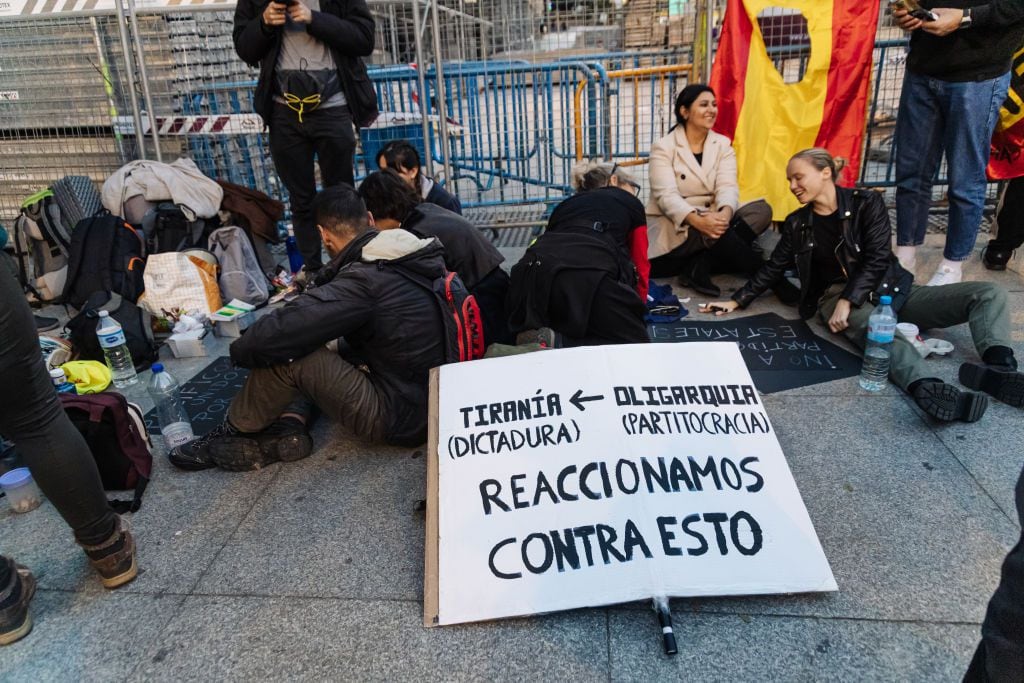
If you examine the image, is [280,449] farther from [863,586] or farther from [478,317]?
[863,586]

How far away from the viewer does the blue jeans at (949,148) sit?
462 cm

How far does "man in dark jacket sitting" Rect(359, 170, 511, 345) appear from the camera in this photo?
4.09 m

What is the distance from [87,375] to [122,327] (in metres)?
0.46

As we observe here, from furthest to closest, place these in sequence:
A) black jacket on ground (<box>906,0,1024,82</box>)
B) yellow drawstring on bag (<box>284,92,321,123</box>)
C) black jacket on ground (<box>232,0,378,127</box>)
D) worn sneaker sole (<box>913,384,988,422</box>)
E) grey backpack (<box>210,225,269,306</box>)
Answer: grey backpack (<box>210,225,269,306</box>) < yellow drawstring on bag (<box>284,92,321,123</box>) < black jacket on ground (<box>232,0,378,127</box>) < black jacket on ground (<box>906,0,1024,82</box>) < worn sneaker sole (<box>913,384,988,422</box>)

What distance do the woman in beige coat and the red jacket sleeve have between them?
3.46ft

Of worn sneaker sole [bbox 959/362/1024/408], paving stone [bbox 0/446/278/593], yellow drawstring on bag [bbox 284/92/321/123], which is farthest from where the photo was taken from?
yellow drawstring on bag [bbox 284/92/321/123]

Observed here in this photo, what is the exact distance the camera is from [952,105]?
4.64 m

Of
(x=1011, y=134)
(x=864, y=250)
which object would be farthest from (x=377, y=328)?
(x=1011, y=134)

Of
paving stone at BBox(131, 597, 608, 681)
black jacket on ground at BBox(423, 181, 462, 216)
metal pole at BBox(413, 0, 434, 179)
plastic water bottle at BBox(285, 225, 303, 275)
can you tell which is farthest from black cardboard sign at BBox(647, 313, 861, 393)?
plastic water bottle at BBox(285, 225, 303, 275)

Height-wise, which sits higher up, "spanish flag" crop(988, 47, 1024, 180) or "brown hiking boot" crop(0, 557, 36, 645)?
"spanish flag" crop(988, 47, 1024, 180)

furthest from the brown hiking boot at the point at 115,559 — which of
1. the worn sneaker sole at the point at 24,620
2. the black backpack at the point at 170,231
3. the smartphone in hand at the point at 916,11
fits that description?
the smartphone in hand at the point at 916,11

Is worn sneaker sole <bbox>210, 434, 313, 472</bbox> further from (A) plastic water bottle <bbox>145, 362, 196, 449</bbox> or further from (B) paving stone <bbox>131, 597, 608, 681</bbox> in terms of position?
(B) paving stone <bbox>131, 597, 608, 681</bbox>

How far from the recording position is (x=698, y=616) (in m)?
2.30

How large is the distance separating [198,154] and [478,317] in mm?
4678
